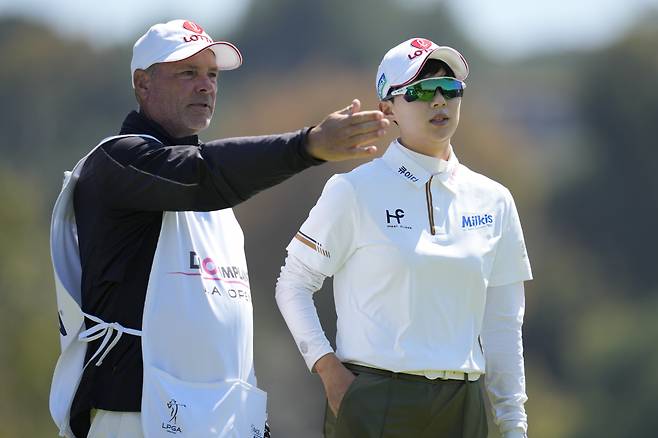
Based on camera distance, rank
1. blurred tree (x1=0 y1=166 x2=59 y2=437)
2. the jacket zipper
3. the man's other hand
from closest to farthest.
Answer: the man's other hand
the jacket zipper
blurred tree (x1=0 y1=166 x2=59 y2=437)

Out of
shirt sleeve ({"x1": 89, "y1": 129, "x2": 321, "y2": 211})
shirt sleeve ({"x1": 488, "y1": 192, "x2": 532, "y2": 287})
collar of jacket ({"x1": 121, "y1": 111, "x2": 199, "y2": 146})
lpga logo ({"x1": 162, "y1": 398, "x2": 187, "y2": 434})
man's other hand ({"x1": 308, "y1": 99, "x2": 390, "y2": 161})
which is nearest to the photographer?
man's other hand ({"x1": 308, "y1": 99, "x2": 390, "y2": 161})

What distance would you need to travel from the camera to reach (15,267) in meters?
32.3

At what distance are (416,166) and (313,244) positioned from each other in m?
0.56

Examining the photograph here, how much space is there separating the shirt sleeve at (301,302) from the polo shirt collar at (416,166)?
57 cm

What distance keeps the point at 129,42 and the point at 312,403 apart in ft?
115

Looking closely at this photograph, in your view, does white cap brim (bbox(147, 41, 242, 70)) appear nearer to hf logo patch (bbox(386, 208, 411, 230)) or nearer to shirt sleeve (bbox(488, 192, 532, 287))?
hf logo patch (bbox(386, 208, 411, 230))

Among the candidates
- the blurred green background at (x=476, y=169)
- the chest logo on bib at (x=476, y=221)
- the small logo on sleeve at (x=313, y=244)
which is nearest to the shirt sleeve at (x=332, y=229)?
the small logo on sleeve at (x=313, y=244)

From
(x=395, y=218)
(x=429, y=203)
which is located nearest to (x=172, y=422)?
(x=395, y=218)

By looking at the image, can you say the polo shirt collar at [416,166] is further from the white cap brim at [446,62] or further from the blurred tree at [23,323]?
the blurred tree at [23,323]

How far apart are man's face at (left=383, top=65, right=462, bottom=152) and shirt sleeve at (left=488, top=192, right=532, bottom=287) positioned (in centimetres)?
46

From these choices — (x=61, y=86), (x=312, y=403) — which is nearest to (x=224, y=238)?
(x=312, y=403)

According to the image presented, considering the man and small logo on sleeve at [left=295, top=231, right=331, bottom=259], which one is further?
small logo on sleeve at [left=295, top=231, right=331, bottom=259]

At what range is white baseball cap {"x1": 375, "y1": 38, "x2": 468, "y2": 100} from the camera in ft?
24.1

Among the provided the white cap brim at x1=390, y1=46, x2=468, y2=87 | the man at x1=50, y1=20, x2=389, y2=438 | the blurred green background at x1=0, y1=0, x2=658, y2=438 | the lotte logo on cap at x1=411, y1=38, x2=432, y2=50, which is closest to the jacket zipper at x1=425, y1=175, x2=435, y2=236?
the white cap brim at x1=390, y1=46, x2=468, y2=87
